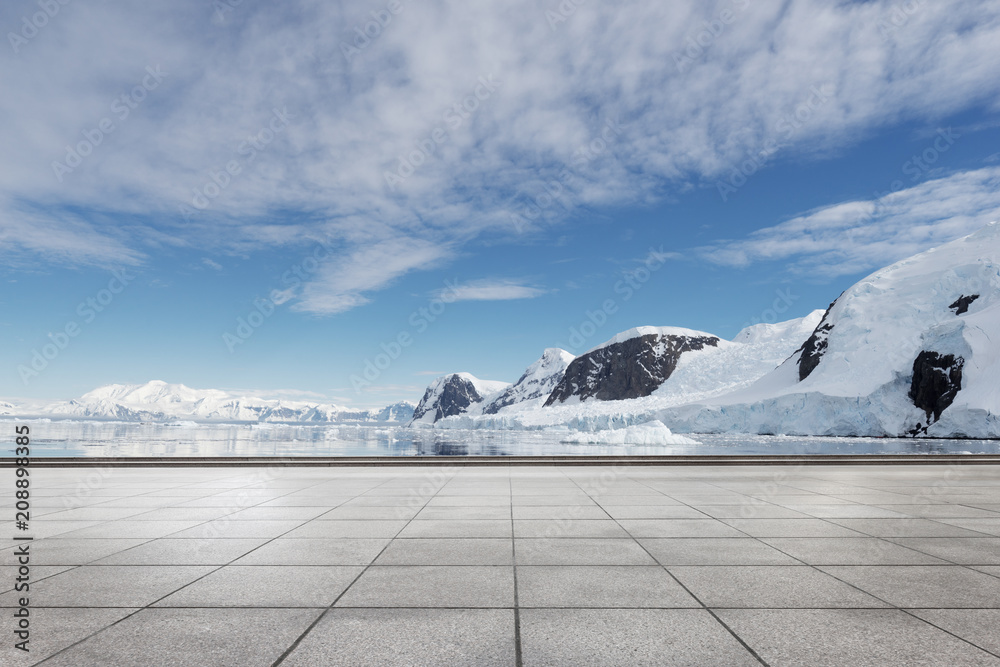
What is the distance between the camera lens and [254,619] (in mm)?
4441

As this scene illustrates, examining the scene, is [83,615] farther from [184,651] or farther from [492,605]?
→ [492,605]

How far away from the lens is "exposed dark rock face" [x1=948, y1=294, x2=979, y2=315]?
9281 centimetres

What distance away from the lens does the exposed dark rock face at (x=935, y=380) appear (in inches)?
3137

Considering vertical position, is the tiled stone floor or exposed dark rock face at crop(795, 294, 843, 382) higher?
exposed dark rock face at crop(795, 294, 843, 382)

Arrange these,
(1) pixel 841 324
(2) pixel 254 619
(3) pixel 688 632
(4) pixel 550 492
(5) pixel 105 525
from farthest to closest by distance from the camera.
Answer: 1. (1) pixel 841 324
2. (4) pixel 550 492
3. (5) pixel 105 525
4. (2) pixel 254 619
5. (3) pixel 688 632

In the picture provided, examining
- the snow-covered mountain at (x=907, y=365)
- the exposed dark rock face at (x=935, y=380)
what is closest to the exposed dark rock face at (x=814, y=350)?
the snow-covered mountain at (x=907, y=365)

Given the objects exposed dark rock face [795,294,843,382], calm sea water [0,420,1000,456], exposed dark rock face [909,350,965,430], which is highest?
exposed dark rock face [795,294,843,382]

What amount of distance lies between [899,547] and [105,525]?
11.1 metres

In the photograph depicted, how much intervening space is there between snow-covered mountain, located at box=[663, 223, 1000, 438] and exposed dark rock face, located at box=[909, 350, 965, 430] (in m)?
0.13

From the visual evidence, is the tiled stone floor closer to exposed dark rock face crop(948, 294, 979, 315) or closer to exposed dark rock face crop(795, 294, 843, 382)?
exposed dark rock face crop(948, 294, 979, 315)

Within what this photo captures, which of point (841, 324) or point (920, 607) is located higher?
point (841, 324)

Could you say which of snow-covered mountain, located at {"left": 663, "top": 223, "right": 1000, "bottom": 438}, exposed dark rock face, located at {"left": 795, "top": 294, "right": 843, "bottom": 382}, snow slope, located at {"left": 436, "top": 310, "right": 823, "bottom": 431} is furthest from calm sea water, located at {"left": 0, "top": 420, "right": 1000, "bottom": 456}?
snow slope, located at {"left": 436, "top": 310, "right": 823, "bottom": 431}

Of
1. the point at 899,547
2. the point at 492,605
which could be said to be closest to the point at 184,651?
the point at 492,605

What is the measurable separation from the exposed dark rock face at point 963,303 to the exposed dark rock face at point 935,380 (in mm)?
17774
